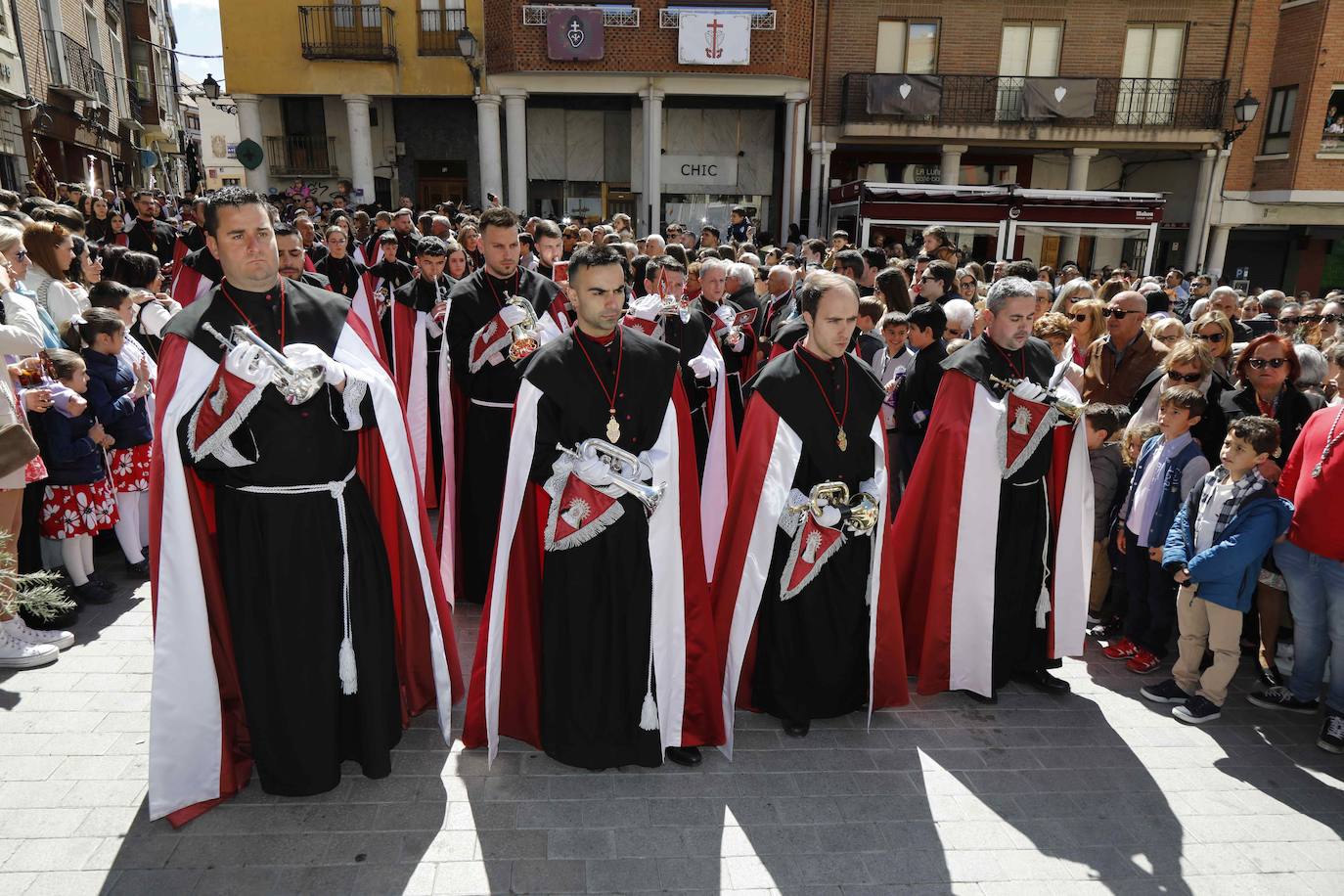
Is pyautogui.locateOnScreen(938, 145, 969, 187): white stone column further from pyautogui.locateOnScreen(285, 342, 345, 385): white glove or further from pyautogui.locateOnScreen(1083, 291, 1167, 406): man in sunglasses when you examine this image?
pyautogui.locateOnScreen(285, 342, 345, 385): white glove

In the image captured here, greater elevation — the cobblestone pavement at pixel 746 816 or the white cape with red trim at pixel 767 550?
the white cape with red trim at pixel 767 550

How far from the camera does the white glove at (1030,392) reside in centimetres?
412

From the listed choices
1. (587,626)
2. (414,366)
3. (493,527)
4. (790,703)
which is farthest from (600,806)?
(414,366)

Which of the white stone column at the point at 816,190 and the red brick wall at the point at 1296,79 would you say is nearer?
the red brick wall at the point at 1296,79

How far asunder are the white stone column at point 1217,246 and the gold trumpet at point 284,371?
2458 cm

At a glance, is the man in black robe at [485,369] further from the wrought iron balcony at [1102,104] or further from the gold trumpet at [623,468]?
the wrought iron balcony at [1102,104]

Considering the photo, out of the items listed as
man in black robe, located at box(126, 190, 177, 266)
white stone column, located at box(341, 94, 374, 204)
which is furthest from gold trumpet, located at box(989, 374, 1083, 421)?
white stone column, located at box(341, 94, 374, 204)

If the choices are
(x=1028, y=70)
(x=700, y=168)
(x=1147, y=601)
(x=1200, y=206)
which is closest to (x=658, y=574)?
(x=1147, y=601)

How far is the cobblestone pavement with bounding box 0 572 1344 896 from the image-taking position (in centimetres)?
313

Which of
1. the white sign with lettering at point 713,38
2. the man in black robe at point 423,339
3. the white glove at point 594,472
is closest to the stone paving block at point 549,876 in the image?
the white glove at point 594,472

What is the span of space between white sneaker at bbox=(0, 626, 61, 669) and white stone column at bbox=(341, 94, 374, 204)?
1803cm

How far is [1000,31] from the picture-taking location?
2053 centimetres

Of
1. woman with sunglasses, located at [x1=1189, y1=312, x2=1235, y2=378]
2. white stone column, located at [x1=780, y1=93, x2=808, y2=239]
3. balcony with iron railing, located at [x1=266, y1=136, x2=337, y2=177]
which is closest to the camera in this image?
woman with sunglasses, located at [x1=1189, y1=312, x2=1235, y2=378]

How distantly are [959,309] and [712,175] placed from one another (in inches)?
672
